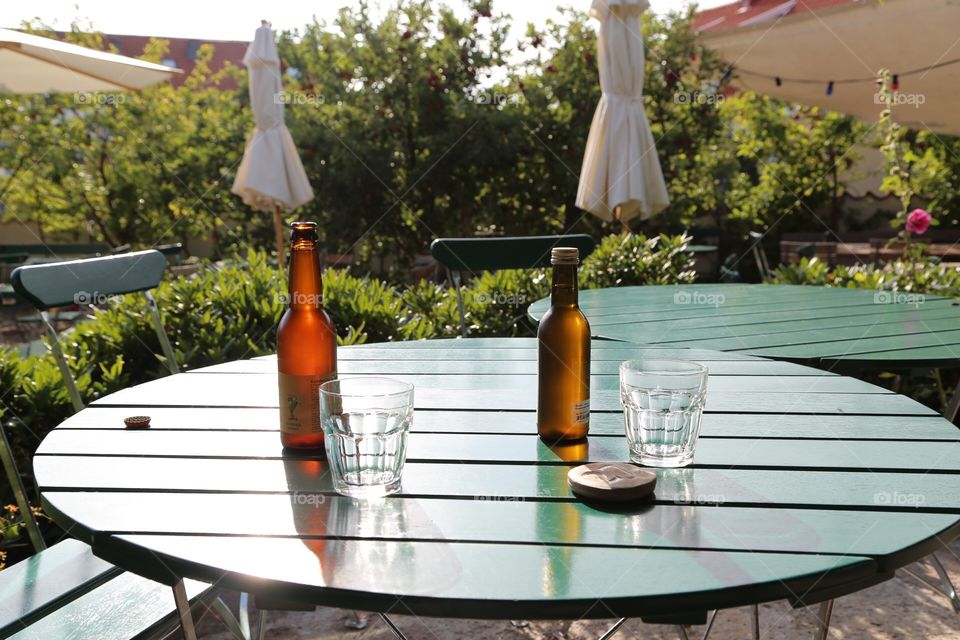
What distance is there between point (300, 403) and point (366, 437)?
0.17m

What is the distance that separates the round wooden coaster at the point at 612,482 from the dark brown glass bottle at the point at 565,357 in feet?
0.48

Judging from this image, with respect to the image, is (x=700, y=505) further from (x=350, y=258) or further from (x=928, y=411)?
(x=350, y=258)

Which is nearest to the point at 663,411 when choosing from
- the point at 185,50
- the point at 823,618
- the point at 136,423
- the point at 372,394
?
the point at 372,394

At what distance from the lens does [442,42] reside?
30.8 ft

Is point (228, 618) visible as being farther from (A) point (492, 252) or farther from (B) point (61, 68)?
(B) point (61, 68)

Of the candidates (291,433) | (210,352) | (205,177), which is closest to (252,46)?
(210,352)

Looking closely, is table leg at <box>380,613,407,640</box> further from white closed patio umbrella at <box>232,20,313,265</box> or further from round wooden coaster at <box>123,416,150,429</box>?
white closed patio umbrella at <box>232,20,313,265</box>

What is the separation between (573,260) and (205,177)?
10.7 metres

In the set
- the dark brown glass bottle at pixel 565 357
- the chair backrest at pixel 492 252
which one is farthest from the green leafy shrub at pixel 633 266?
the dark brown glass bottle at pixel 565 357

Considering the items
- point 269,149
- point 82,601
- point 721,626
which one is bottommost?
point 721,626

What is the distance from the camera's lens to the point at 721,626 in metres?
2.38

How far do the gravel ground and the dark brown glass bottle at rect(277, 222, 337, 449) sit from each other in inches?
50.3

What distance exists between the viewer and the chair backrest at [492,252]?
326 cm

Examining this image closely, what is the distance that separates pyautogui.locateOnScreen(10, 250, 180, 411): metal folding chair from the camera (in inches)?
80.2
